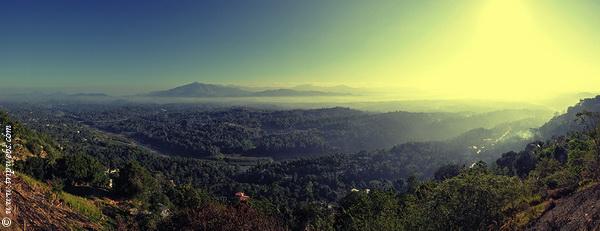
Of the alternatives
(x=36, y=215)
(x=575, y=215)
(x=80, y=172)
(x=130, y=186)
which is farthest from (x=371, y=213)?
(x=80, y=172)

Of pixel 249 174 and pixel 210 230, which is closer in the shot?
pixel 210 230

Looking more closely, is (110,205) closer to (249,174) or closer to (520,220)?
(520,220)

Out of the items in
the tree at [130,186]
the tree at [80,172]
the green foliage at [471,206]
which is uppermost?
the green foliage at [471,206]

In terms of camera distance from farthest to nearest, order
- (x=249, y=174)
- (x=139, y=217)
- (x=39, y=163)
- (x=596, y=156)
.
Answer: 1. (x=249, y=174)
2. (x=39, y=163)
3. (x=139, y=217)
4. (x=596, y=156)

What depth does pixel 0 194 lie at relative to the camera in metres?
16.0

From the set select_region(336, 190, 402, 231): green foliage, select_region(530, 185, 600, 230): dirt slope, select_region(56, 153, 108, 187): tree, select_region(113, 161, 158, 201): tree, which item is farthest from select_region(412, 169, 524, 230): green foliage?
select_region(56, 153, 108, 187): tree

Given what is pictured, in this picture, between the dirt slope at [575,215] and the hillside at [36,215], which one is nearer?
the hillside at [36,215]

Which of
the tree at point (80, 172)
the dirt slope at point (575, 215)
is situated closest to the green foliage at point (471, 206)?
the dirt slope at point (575, 215)

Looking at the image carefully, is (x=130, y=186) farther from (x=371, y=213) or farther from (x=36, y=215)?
(x=36, y=215)

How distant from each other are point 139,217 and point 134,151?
140 metres

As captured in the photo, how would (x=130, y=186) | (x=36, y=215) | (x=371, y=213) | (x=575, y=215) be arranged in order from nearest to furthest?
(x=36, y=215)
(x=575, y=215)
(x=371, y=213)
(x=130, y=186)

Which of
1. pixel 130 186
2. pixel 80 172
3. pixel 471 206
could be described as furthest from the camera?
pixel 130 186

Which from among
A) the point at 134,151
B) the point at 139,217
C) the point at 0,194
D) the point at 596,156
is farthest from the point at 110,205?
the point at 134,151

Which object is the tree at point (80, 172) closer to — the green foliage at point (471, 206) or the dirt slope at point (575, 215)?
the green foliage at point (471, 206)
